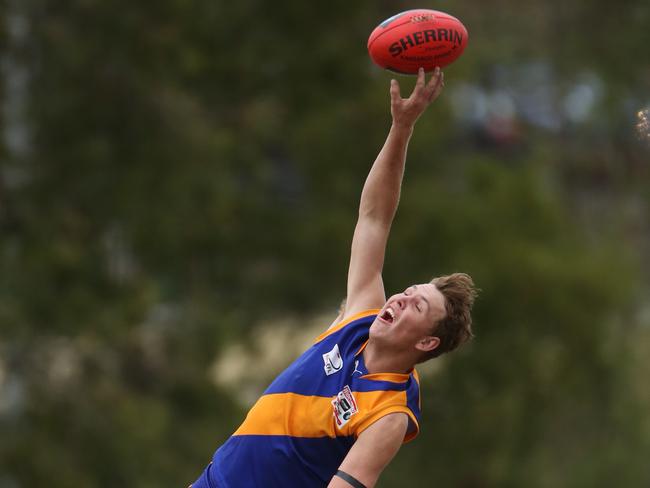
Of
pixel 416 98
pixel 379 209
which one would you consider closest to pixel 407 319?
pixel 379 209

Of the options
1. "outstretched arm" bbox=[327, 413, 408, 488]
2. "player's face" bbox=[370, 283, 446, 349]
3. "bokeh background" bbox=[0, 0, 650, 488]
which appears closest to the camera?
"outstretched arm" bbox=[327, 413, 408, 488]

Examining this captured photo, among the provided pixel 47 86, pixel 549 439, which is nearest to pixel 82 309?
pixel 47 86

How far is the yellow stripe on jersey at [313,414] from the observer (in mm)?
5602

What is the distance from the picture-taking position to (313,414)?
5777 millimetres

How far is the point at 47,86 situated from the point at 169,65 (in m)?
1.61

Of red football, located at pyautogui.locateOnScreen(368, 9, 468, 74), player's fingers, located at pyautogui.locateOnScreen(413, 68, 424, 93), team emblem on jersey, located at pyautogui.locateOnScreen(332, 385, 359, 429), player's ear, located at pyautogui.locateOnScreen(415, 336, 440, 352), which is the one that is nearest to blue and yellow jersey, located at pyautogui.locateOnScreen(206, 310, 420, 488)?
team emblem on jersey, located at pyautogui.locateOnScreen(332, 385, 359, 429)

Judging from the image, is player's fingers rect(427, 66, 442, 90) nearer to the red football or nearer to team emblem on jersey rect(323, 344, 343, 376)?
the red football

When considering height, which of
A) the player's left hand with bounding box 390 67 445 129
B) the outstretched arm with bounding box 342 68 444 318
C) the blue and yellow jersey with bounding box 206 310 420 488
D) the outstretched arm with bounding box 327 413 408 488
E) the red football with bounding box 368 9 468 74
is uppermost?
the red football with bounding box 368 9 468 74

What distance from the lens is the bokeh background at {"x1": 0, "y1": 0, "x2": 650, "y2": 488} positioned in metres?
16.4

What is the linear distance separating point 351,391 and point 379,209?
3.26 feet

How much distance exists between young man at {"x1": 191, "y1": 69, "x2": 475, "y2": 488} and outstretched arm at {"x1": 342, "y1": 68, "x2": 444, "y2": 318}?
17 millimetres

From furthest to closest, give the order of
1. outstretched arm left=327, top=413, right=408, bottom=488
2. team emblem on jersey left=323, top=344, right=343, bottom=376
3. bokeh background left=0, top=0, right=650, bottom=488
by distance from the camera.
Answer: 1. bokeh background left=0, top=0, right=650, bottom=488
2. team emblem on jersey left=323, top=344, right=343, bottom=376
3. outstretched arm left=327, top=413, right=408, bottom=488

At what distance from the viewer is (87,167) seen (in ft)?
54.3

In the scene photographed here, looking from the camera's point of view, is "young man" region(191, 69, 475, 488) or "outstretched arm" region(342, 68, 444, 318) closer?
"young man" region(191, 69, 475, 488)
